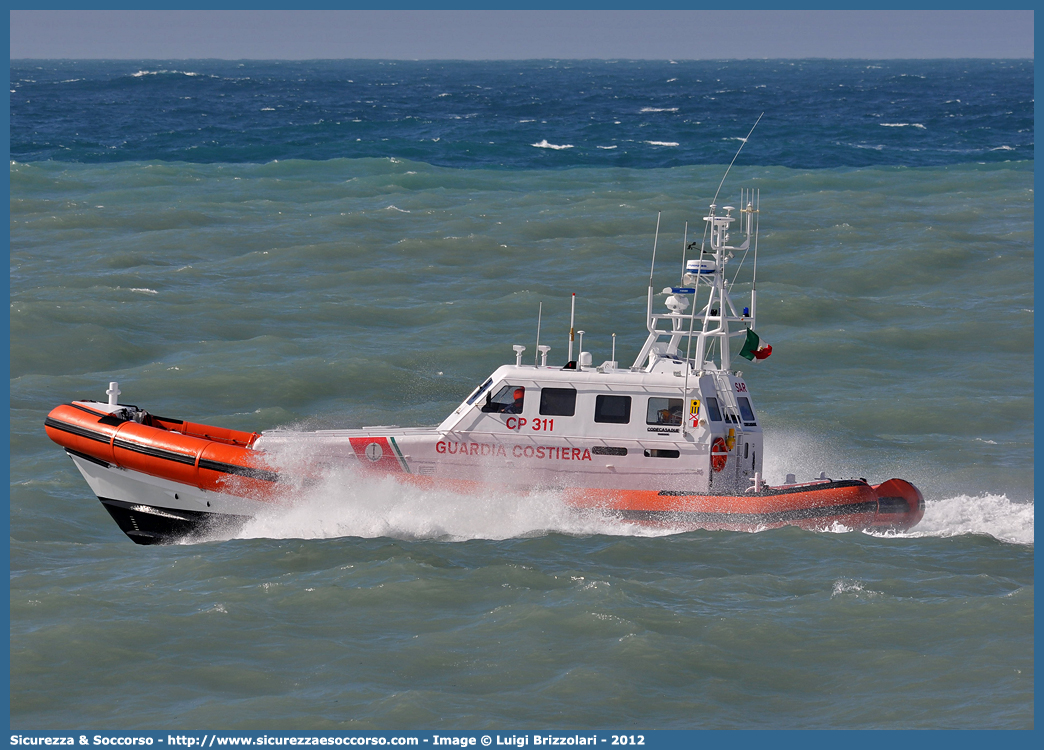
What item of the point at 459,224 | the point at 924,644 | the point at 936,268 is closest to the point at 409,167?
the point at 459,224

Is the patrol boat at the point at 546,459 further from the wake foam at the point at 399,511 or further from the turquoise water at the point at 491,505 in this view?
the turquoise water at the point at 491,505

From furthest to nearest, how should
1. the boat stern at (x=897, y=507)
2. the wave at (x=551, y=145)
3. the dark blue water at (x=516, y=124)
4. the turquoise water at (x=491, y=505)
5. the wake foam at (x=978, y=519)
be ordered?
the wave at (x=551, y=145)
the dark blue water at (x=516, y=124)
the wake foam at (x=978, y=519)
the boat stern at (x=897, y=507)
the turquoise water at (x=491, y=505)

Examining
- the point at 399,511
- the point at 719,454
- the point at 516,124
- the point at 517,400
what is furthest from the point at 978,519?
the point at 516,124

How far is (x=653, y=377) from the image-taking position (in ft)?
52.2

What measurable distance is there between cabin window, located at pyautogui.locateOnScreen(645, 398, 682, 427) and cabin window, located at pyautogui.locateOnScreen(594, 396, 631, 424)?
262 millimetres

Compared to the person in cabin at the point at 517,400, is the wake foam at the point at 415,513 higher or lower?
lower

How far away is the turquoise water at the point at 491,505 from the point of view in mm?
11977

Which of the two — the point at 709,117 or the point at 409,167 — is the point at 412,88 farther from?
the point at 409,167

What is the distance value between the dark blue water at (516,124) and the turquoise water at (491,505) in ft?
52.3

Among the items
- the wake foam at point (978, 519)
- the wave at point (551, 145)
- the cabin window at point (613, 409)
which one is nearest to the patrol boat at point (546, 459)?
the cabin window at point (613, 409)

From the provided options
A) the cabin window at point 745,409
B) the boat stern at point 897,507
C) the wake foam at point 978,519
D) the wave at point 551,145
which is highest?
the wave at point 551,145

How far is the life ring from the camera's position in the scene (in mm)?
15906

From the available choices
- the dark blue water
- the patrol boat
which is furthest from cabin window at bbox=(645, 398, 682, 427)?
the dark blue water

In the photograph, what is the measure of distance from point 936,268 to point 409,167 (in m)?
24.4
